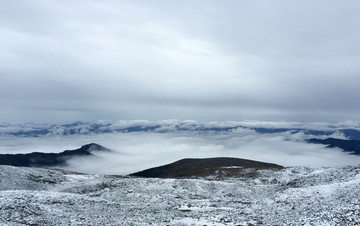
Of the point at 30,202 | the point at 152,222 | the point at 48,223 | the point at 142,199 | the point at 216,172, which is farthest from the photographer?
the point at 216,172

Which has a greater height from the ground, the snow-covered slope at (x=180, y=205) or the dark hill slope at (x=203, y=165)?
the snow-covered slope at (x=180, y=205)

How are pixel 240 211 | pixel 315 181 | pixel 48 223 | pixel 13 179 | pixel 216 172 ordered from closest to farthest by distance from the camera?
pixel 48 223, pixel 240 211, pixel 315 181, pixel 13 179, pixel 216 172

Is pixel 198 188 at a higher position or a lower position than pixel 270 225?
lower

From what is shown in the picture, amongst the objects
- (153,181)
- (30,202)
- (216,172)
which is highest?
(30,202)

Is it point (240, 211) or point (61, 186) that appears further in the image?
point (61, 186)

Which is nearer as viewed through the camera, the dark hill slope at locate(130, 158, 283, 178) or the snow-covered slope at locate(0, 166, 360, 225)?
the snow-covered slope at locate(0, 166, 360, 225)

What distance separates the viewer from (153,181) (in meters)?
47.5

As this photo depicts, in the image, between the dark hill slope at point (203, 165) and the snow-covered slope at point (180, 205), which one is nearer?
the snow-covered slope at point (180, 205)

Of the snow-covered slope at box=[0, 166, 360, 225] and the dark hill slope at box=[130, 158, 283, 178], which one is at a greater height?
the snow-covered slope at box=[0, 166, 360, 225]

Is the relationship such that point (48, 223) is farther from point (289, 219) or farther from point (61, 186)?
point (61, 186)

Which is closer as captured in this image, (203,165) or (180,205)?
(180,205)

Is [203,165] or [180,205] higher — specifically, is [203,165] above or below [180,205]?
below

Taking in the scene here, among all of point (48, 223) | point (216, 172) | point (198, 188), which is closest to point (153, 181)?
point (198, 188)

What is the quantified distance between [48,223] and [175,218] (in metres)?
11.6
